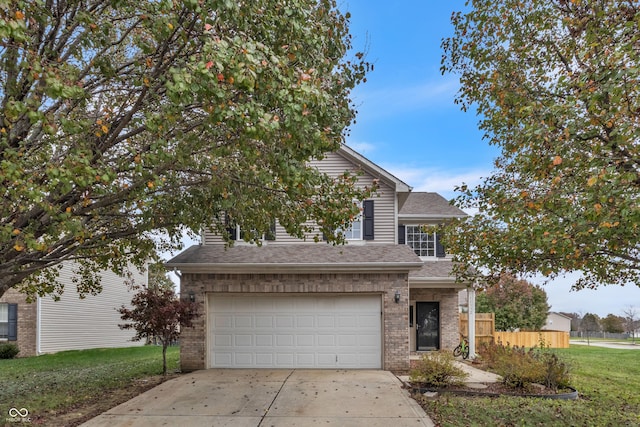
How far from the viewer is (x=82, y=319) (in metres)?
22.6

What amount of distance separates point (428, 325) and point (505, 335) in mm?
7596

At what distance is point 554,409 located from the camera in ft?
28.8

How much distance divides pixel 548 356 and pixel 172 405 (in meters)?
8.65

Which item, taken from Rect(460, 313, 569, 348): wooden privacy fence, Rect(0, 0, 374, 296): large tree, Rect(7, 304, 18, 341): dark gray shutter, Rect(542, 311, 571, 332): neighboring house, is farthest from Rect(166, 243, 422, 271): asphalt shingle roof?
Rect(542, 311, 571, 332): neighboring house

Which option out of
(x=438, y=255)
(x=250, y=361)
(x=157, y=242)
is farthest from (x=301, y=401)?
(x=438, y=255)

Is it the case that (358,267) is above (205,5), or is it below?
below

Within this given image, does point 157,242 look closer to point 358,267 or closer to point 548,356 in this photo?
point 358,267

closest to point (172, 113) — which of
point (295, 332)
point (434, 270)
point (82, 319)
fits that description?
point (295, 332)

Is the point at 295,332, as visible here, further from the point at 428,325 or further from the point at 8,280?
the point at 8,280

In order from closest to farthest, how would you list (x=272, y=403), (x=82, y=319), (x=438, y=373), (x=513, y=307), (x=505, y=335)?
(x=272, y=403)
(x=438, y=373)
(x=82, y=319)
(x=505, y=335)
(x=513, y=307)

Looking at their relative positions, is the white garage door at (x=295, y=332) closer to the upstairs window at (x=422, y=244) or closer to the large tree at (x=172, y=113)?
the large tree at (x=172, y=113)

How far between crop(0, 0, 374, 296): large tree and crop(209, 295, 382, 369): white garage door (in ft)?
14.5

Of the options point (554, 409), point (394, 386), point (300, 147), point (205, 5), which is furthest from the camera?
point (394, 386)

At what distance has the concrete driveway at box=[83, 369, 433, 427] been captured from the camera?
25.5ft
